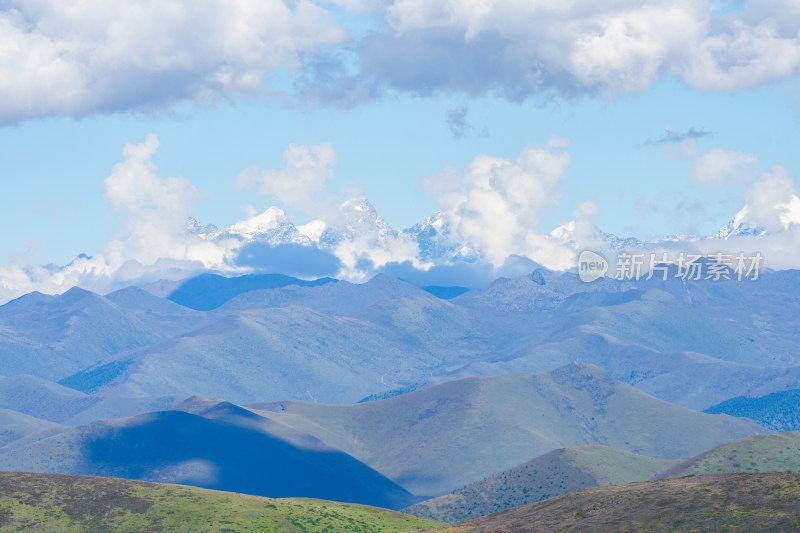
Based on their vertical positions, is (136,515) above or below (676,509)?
above

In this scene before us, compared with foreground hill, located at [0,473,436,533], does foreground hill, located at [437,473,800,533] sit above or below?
below

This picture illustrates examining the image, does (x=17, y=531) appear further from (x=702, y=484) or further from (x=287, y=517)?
(x=702, y=484)

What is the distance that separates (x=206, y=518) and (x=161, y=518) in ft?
27.1

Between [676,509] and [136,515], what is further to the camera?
[136,515]

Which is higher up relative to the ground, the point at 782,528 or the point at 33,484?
the point at 33,484

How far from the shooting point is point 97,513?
19438 cm

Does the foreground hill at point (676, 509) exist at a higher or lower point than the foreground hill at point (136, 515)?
lower

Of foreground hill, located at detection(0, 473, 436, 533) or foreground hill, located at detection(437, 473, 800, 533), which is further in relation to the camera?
foreground hill, located at detection(0, 473, 436, 533)

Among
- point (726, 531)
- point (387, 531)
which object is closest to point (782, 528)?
point (726, 531)

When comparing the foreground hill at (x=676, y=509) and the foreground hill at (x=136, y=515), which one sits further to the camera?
the foreground hill at (x=136, y=515)

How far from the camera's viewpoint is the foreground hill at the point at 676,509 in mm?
120875

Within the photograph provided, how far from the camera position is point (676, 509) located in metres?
129

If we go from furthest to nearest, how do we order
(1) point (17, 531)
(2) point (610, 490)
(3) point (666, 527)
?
(1) point (17, 531) < (2) point (610, 490) < (3) point (666, 527)

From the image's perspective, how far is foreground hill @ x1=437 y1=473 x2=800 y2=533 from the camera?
120875 mm
